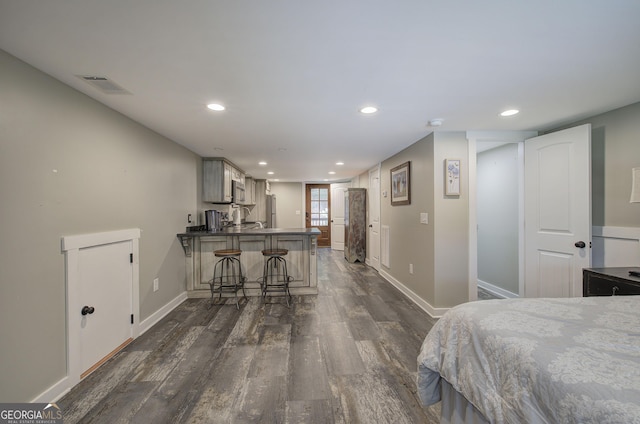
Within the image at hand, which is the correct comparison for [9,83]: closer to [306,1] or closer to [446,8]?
[306,1]

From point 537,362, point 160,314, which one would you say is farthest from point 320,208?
point 537,362

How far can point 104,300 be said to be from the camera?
2127 millimetres

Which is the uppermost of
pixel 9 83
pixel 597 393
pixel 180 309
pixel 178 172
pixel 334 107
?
pixel 334 107

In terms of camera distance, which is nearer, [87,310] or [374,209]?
[87,310]

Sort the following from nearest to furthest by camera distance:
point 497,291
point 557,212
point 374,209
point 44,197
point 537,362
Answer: point 537,362 < point 44,197 < point 557,212 < point 497,291 < point 374,209

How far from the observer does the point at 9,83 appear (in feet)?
4.78

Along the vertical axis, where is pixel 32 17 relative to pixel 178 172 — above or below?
above

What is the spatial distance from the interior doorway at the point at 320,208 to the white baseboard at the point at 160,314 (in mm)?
5028

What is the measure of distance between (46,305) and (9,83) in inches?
53.7

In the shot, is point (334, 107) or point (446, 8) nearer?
point (446, 8)

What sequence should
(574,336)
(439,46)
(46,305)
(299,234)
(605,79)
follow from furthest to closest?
1. (299,234)
2. (605,79)
3. (46,305)
4. (439,46)
5. (574,336)

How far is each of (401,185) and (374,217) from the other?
161cm

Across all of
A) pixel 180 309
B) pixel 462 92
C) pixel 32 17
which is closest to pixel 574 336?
pixel 462 92

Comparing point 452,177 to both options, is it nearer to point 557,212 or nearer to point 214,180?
point 557,212
